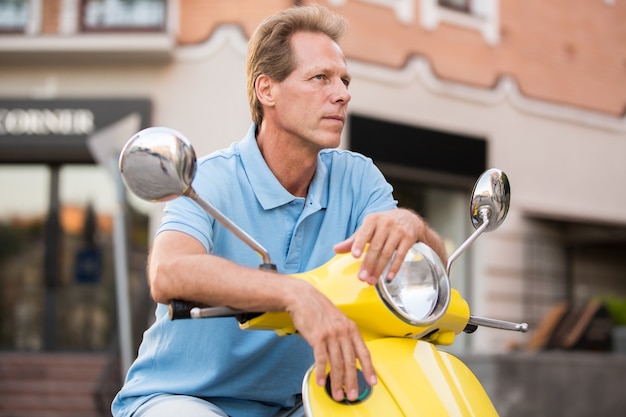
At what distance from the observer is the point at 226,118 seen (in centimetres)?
1258

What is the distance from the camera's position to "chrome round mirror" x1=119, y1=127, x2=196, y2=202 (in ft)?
6.17

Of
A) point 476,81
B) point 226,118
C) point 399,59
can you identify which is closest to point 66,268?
point 226,118

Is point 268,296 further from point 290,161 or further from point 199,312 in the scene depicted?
point 290,161

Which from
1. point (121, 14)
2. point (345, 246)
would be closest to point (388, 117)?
point (121, 14)

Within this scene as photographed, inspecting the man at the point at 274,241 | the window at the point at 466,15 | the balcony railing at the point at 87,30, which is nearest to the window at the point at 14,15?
the balcony railing at the point at 87,30

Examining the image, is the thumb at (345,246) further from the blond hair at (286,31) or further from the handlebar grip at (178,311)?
the blond hair at (286,31)

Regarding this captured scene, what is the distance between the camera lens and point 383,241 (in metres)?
2.01

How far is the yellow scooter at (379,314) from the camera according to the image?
1.89 metres

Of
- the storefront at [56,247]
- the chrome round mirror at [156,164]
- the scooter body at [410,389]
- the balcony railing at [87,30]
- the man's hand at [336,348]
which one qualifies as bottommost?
the storefront at [56,247]

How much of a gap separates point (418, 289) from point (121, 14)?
11.5 meters

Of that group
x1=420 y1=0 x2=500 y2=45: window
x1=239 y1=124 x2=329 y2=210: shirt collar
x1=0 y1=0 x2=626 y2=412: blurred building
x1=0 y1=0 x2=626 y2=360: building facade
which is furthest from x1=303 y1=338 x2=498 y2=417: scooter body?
x1=420 y1=0 x2=500 y2=45: window

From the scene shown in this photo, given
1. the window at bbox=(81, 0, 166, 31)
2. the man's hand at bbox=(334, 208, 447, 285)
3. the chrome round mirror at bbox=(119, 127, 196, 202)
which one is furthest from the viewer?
the window at bbox=(81, 0, 166, 31)

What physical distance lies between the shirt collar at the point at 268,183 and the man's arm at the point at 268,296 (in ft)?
1.21

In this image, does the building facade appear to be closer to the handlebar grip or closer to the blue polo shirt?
the blue polo shirt
